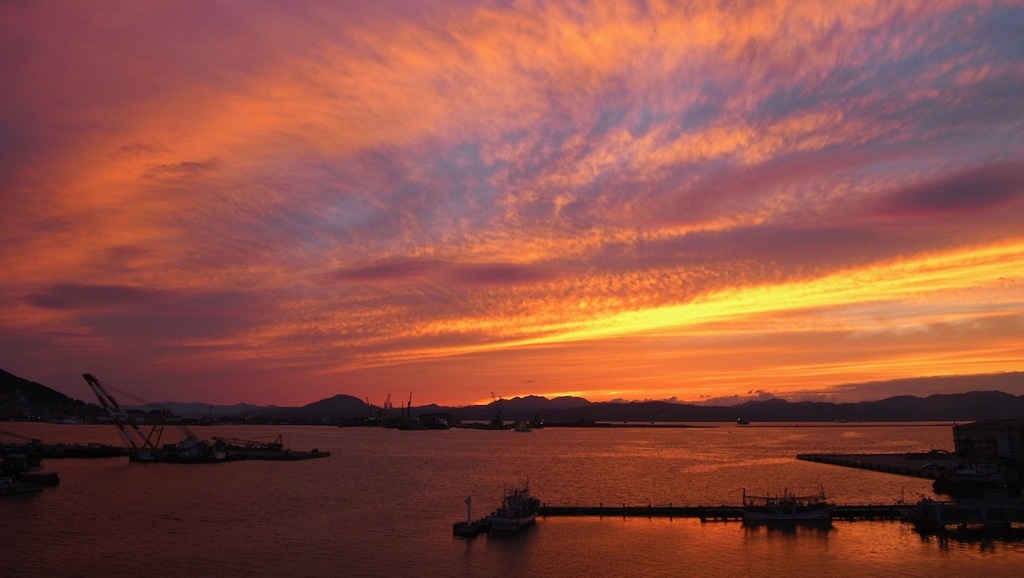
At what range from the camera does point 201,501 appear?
194 feet

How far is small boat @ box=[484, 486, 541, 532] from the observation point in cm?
4322

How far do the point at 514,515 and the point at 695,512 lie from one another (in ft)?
43.5

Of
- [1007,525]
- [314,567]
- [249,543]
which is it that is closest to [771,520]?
[1007,525]

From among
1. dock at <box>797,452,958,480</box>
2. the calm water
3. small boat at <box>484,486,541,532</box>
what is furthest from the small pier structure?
small boat at <box>484,486,541,532</box>

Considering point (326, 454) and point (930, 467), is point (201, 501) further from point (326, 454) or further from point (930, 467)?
point (930, 467)

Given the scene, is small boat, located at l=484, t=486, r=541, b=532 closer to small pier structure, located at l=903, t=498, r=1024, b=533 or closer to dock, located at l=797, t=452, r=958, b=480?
small pier structure, located at l=903, t=498, r=1024, b=533

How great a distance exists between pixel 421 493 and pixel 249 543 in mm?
23860

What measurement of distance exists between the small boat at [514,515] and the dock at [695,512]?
9.31 ft

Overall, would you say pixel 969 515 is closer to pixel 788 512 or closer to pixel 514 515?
pixel 788 512

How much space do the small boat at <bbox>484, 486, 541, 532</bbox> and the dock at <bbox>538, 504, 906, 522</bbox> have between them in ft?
9.31

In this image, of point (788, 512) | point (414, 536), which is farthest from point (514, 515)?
point (788, 512)

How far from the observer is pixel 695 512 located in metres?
49.1

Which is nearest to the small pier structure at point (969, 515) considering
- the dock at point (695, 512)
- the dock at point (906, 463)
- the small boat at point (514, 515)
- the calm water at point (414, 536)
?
the calm water at point (414, 536)

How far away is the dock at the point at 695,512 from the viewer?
4797 centimetres
